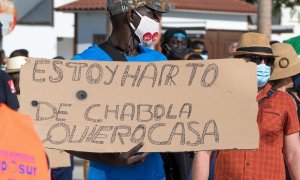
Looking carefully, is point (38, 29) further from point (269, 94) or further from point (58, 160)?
point (269, 94)

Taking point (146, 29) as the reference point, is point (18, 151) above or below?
below

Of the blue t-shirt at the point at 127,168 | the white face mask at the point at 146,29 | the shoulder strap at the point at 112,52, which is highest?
the white face mask at the point at 146,29

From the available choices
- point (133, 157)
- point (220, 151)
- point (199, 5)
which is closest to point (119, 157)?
Result: point (133, 157)

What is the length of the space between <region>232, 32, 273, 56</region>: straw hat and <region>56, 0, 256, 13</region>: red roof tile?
72.4 feet

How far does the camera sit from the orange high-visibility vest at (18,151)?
3191mm

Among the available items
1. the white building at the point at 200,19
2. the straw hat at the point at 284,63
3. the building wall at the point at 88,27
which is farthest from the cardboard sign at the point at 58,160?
the building wall at the point at 88,27

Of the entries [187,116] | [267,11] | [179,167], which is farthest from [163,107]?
[267,11]

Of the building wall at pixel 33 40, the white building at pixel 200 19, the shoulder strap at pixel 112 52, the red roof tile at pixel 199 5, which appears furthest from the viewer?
the building wall at pixel 33 40

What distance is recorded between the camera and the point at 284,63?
6.87 meters

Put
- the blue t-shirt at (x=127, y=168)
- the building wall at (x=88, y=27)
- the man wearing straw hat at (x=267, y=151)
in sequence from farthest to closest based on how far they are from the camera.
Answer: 1. the building wall at (x=88, y=27)
2. the man wearing straw hat at (x=267, y=151)
3. the blue t-shirt at (x=127, y=168)

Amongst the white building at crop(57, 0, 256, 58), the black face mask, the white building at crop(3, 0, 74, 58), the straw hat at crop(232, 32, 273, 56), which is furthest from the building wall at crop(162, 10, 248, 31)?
the straw hat at crop(232, 32, 273, 56)

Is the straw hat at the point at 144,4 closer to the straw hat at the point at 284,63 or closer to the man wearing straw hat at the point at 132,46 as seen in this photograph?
the man wearing straw hat at the point at 132,46

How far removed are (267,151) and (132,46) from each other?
1.09m

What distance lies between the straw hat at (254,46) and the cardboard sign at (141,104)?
50.1 inches
